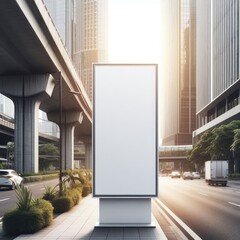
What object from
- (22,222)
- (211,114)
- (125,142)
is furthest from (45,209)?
(211,114)

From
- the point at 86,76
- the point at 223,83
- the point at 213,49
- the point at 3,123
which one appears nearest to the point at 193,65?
the point at 86,76

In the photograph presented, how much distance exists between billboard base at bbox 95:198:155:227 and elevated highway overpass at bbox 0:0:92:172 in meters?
14.6

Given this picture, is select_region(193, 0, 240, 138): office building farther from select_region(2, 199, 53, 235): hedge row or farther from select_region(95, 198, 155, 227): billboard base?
select_region(2, 199, 53, 235): hedge row

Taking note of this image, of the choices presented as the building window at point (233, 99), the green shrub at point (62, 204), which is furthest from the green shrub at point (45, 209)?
the building window at point (233, 99)

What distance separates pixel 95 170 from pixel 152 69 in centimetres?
327

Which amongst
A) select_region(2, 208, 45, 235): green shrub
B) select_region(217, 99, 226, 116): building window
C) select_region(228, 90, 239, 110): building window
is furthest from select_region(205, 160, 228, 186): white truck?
select_region(217, 99, 226, 116): building window

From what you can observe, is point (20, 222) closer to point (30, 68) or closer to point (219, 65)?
point (30, 68)

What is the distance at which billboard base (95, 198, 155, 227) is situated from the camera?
1141cm

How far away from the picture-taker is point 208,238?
10.4 m

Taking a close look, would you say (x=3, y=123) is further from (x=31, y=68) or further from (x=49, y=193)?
(x=49, y=193)

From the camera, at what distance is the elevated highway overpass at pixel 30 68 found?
29.3 m

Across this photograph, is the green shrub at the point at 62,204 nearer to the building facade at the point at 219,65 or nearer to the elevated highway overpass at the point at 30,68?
the elevated highway overpass at the point at 30,68

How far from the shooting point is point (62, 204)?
15.4 m

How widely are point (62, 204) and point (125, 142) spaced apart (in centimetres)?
535
